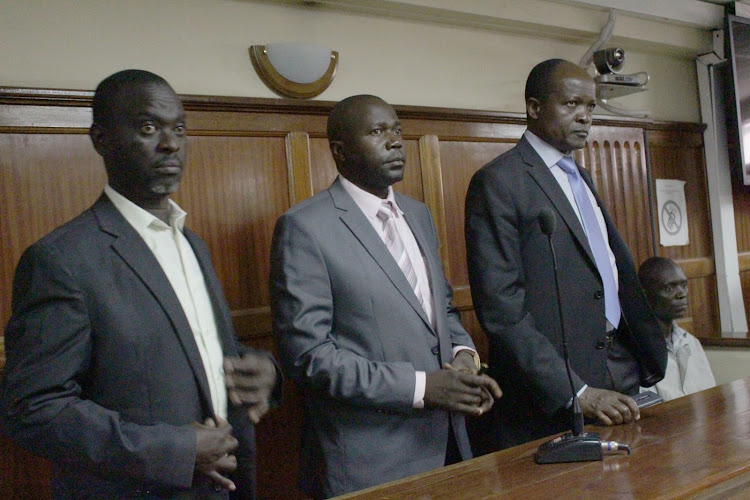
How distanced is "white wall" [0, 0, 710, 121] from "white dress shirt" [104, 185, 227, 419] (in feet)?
3.12

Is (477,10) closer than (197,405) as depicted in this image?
No

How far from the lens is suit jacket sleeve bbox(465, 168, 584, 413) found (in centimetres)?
189

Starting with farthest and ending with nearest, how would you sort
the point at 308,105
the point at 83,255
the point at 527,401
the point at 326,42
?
the point at 326,42
the point at 308,105
the point at 527,401
the point at 83,255

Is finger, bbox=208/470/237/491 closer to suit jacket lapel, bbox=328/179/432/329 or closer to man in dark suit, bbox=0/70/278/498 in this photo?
man in dark suit, bbox=0/70/278/498

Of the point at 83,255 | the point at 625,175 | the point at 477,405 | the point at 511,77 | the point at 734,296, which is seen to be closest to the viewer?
the point at 83,255

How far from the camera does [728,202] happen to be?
420cm

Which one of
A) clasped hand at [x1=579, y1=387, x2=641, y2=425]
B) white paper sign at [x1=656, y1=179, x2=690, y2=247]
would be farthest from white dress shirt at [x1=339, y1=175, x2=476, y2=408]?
white paper sign at [x1=656, y1=179, x2=690, y2=247]

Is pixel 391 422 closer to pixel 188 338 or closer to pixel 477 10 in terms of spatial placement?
pixel 188 338

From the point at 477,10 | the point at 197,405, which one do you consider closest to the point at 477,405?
the point at 197,405

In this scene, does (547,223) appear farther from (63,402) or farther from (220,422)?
(63,402)

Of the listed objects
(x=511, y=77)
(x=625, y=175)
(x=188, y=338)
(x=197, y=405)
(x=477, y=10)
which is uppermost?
(x=477, y=10)

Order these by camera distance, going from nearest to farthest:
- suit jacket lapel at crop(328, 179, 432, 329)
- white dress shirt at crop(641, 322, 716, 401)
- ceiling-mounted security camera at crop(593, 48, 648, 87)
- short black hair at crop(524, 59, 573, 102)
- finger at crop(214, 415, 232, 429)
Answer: finger at crop(214, 415, 232, 429)
suit jacket lapel at crop(328, 179, 432, 329)
short black hair at crop(524, 59, 573, 102)
white dress shirt at crop(641, 322, 716, 401)
ceiling-mounted security camera at crop(593, 48, 648, 87)

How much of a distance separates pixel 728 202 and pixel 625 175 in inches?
38.4

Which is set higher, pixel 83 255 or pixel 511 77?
pixel 511 77
